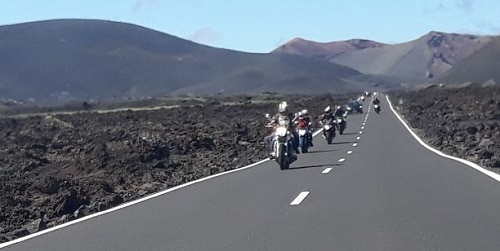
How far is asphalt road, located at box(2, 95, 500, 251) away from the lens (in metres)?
11.9

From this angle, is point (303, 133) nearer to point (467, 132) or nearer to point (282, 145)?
point (282, 145)

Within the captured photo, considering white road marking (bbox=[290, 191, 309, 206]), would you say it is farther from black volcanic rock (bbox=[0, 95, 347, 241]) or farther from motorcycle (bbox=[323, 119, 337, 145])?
motorcycle (bbox=[323, 119, 337, 145])

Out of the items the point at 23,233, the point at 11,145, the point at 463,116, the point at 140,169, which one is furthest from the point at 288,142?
the point at 463,116

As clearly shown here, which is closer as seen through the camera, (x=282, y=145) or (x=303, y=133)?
(x=282, y=145)

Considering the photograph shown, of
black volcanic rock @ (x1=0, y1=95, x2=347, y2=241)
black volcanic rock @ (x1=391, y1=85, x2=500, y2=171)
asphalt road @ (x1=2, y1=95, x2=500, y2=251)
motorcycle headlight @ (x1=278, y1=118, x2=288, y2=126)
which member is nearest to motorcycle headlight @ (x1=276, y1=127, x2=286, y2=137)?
motorcycle headlight @ (x1=278, y1=118, x2=288, y2=126)

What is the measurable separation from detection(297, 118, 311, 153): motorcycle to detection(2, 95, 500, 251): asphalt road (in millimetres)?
8277

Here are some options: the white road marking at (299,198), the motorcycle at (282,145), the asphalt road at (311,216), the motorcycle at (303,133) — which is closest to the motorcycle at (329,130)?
the motorcycle at (303,133)

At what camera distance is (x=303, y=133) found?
31297mm

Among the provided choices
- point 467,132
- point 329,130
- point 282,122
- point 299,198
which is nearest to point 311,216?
point 299,198

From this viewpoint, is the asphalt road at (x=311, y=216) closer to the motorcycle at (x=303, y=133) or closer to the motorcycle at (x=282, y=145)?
the motorcycle at (x=282, y=145)

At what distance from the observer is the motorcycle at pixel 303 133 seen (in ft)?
102

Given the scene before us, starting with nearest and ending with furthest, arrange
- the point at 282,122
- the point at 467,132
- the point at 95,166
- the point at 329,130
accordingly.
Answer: the point at 282,122 → the point at 95,166 → the point at 329,130 → the point at 467,132

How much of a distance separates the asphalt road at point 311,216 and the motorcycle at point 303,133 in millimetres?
8277

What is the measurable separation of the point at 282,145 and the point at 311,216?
10.1m
